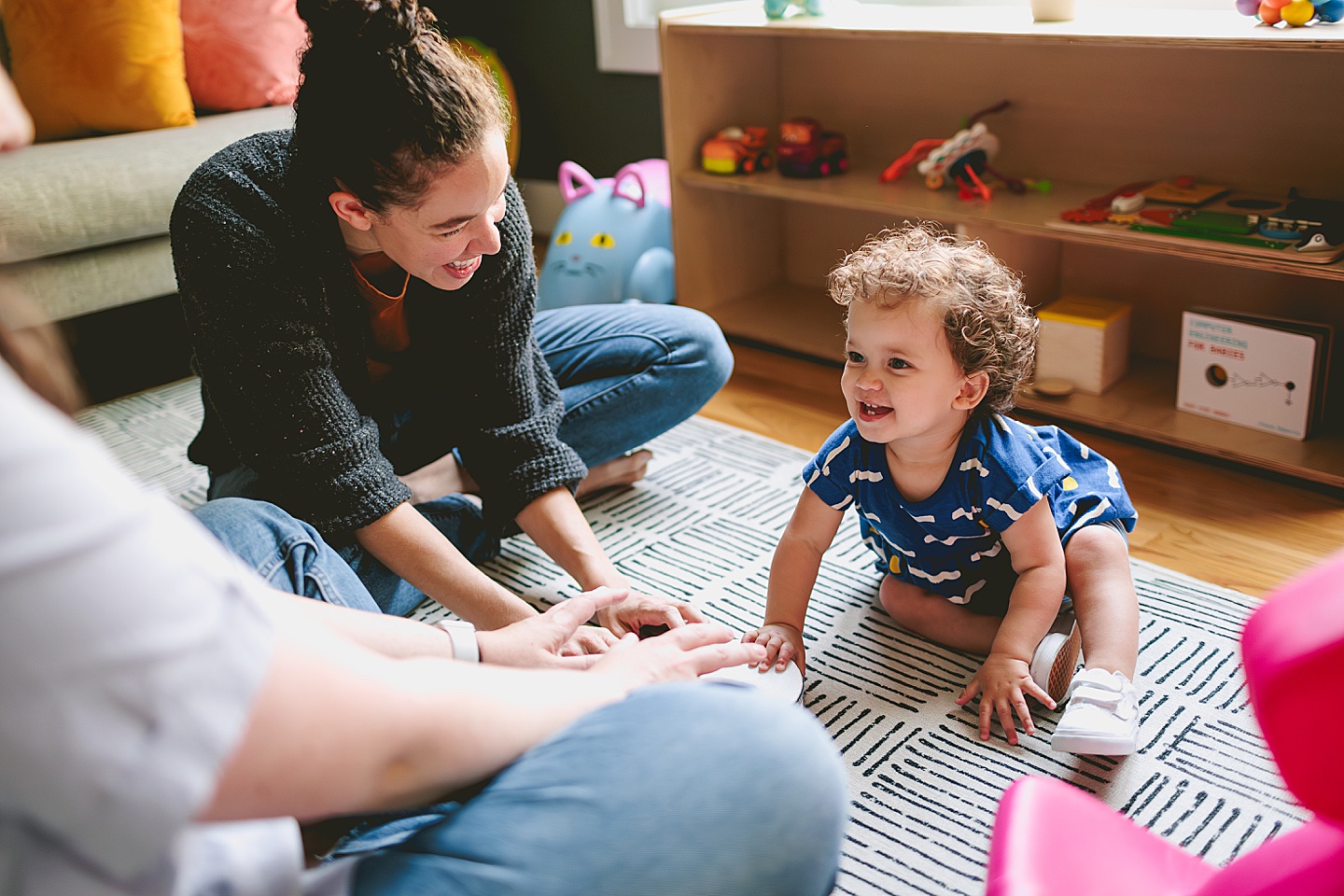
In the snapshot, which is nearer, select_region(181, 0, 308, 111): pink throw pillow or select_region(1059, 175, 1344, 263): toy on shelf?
select_region(1059, 175, 1344, 263): toy on shelf

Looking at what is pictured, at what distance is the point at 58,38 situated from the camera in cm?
229

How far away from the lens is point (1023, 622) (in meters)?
1.19

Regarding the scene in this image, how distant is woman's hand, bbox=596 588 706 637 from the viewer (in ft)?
3.85

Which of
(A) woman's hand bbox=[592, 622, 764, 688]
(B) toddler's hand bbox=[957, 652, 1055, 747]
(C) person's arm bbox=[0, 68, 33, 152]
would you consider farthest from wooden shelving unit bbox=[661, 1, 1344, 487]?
(C) person's arm bbox=[0, 68, 33, 152]

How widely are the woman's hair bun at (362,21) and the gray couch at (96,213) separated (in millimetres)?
1162

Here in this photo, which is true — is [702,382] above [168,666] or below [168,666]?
below

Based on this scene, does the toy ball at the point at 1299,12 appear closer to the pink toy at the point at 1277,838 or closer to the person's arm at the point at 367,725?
the pink toy at the point at 1277,838

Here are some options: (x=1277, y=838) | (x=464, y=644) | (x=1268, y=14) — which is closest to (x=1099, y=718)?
(x=1277, y=838)

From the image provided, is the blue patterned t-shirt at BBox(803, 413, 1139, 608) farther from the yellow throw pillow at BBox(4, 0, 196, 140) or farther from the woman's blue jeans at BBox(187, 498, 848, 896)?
the yellow throw pillow at BBox(4, 0, 196, 140)

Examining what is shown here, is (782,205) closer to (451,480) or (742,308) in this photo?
(742,308)

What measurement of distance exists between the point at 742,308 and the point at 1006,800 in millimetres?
1631

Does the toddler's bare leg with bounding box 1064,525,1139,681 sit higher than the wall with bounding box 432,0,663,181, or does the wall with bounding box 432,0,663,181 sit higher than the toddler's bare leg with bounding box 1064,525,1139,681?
the wall with bounding box 432,0,663,181

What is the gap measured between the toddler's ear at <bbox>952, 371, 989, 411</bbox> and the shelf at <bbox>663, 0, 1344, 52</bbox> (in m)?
0.66

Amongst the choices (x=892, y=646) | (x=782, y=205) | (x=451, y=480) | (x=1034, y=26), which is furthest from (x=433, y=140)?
(x=782, y=205)
